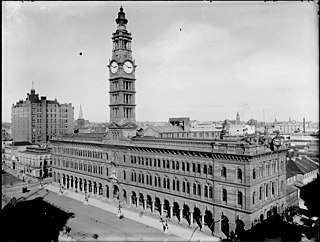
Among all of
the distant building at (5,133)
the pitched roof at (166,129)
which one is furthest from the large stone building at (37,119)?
the pitched roof at (166,129)

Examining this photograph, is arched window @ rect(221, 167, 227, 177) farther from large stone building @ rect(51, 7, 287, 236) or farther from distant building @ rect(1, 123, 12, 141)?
distant building @ rect(1, 123, 12, 141)

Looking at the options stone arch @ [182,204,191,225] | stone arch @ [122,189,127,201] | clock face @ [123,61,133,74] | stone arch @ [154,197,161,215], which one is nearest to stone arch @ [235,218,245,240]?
stone arch @ [182,204,191,225]

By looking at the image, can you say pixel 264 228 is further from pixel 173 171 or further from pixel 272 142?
pixel 173 171

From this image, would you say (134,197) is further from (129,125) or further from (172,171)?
(129,125)

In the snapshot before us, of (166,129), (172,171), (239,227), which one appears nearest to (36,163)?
(166,129)

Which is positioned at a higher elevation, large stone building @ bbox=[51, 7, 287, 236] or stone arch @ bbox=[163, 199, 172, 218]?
large stone building @ bbox=[51, 7, 287, 236]

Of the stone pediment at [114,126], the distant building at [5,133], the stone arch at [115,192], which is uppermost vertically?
the stone pediment at [114,126]

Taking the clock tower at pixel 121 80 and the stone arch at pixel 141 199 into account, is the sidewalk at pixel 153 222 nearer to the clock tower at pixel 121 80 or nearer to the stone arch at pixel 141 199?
the stone arch at pixel 141 199
